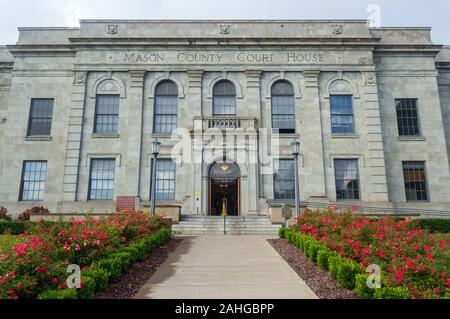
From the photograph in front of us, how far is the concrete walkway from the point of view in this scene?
7.33m

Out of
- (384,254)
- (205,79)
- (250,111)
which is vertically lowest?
(384,254)

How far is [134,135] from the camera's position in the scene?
24.7m

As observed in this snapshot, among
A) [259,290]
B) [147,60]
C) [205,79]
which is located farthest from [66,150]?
[259,290]

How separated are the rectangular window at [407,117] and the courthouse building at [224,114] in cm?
11

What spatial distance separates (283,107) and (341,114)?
14.9 ft

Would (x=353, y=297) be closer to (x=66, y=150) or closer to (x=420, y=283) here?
(x=420, y=283)

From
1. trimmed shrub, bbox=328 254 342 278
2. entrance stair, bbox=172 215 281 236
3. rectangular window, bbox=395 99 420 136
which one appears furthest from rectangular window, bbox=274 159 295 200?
trimmed shrub, bbox=328 254 342 278

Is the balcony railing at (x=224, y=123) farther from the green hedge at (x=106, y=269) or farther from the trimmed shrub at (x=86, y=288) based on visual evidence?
the trimmed shrub at (x=86, y=288)

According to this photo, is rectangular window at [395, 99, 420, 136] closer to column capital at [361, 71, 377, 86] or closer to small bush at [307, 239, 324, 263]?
column capital at [361, 71, 377, 86]

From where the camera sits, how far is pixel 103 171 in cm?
2453

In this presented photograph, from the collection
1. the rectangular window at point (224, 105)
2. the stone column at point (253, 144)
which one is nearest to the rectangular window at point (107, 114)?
the rectangular window at point (224, 105)

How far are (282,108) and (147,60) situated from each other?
36.9ft

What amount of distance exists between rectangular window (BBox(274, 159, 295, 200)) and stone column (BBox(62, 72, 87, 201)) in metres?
14.5

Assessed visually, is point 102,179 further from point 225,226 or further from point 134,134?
point 225,226
